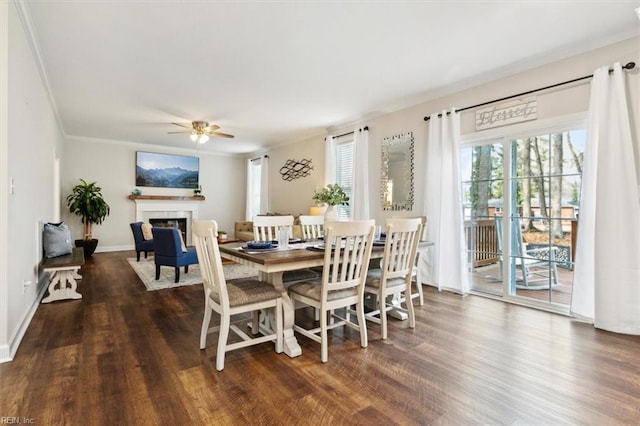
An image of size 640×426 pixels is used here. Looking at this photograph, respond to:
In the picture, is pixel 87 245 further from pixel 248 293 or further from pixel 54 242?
pixel 248 293

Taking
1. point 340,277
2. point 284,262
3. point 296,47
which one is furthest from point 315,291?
point 296,47

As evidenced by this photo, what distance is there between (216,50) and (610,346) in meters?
4.34

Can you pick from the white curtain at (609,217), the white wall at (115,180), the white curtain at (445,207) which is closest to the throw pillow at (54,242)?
the white wall at (115,180)

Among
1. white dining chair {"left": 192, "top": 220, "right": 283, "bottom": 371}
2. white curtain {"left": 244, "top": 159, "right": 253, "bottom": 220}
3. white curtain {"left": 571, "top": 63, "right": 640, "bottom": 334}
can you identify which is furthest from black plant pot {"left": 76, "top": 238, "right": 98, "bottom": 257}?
white curtain {"left": 571, "top": 63, "right": 640, "bottom": 334}

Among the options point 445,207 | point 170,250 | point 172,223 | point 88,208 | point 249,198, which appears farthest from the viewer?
point 249,198

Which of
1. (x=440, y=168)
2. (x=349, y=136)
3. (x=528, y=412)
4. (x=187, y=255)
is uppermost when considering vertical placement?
(x=349, y=136)

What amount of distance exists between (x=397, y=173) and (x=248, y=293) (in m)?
3.40

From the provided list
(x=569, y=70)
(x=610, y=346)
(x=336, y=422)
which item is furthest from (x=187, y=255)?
(x=569, y=70)

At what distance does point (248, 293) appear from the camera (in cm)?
231

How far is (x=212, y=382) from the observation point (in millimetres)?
1975

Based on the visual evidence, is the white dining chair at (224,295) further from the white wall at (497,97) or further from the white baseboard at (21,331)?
the white wall at (497,97)

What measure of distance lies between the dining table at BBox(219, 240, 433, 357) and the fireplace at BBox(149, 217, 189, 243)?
635cm

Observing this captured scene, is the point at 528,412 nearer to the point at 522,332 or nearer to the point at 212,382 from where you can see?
the point at 522,332

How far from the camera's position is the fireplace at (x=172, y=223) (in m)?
8.28
